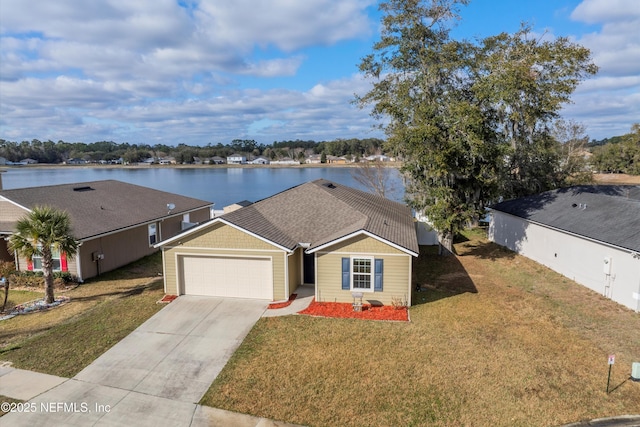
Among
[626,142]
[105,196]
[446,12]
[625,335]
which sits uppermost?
[446,12]

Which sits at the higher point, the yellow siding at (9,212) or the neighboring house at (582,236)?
the yellow siding at (9,212)

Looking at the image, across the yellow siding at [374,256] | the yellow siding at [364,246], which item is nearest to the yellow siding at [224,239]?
the yellow siding at [374,256]

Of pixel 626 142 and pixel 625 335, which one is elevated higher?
pixel 626 142

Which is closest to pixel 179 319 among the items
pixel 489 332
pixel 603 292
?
pixel 489 332

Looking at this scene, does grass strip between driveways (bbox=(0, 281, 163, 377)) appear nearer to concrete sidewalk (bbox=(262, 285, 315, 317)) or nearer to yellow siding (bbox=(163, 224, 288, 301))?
yellow siding (bbox=(163, 224, 288, 301))

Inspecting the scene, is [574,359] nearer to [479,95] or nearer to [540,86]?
[479,95]

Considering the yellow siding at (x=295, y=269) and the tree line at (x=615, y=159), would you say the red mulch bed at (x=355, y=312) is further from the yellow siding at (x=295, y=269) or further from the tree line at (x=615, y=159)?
the tree line at (x=615, y=159)

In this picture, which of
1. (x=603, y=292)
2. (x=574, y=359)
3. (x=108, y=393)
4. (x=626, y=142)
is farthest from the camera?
(x=626, y=142)

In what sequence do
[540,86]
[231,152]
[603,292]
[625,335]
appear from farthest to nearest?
1. [231,152]
2. [540,86]
3. [603,292]
4. [625,335]
